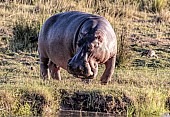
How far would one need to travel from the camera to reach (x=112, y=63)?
30.5 feet

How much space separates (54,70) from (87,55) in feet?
6.70

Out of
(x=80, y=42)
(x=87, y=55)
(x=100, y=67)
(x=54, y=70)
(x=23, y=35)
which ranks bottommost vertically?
(x=100, y=67)

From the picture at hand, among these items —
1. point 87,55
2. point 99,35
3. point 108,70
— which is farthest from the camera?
point 108,70

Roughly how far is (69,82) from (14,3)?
19.2 ft

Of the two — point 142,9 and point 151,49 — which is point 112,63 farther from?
point 142,9

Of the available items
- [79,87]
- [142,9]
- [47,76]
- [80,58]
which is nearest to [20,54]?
[47,76]

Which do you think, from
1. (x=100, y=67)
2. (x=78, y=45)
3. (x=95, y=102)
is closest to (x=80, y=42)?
(x=78, y=45)

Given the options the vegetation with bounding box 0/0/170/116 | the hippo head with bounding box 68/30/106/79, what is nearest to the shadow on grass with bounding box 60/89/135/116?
the vegetation with bounding box 0/0/170/116

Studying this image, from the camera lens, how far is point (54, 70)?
33.5 feet

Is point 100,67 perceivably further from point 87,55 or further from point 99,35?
point 87,55

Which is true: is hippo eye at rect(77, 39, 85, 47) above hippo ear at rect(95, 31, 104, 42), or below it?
below

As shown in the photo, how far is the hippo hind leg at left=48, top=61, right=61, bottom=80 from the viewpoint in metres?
10.1

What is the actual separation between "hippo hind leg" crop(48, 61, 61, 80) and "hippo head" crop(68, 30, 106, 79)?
164 cm

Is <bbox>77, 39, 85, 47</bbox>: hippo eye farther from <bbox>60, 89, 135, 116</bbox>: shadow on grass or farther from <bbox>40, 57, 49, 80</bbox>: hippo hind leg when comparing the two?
<bbox>40, 57, 49, 80</bbox>: hippo hind leg
